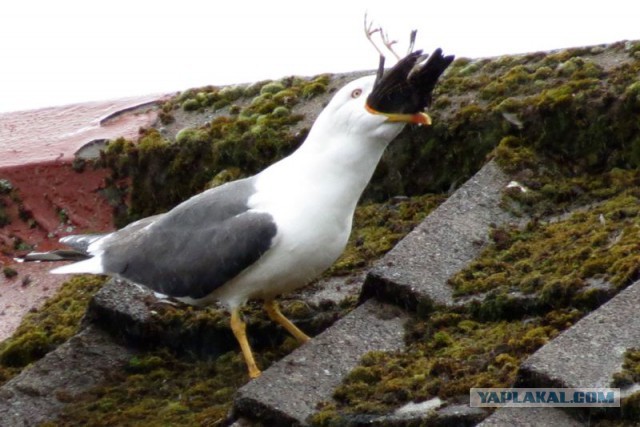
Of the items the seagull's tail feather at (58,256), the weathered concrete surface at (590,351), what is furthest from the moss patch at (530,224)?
the seagull's tail feather at (58,256)

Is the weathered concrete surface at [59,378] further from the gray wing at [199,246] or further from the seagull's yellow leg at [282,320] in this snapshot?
the seagull's yellow leg at [282,320]

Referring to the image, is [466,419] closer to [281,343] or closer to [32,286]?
[281,343]

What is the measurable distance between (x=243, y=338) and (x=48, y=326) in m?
1.19

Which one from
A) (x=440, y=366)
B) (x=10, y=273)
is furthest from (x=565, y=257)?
(x=10, y=273)

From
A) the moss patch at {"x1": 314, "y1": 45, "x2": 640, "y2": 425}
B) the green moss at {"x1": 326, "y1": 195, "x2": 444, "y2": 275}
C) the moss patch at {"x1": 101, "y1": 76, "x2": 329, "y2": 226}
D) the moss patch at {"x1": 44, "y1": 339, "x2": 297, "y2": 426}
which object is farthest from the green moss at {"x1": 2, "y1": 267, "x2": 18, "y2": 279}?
the moss patch at {"x1": 314, "y1": 45, "x2": 640, "y2": 425}

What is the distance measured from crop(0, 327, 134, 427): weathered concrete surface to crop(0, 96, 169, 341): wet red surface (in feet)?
3.10

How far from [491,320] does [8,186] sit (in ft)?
12.1

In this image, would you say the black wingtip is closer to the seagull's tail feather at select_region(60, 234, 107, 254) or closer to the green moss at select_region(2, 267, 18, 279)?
the seagull's tail feather at select_region(60, 234, 107, 254)

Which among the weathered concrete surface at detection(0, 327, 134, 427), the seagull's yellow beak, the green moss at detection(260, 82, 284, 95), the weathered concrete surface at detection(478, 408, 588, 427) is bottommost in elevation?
the weathered concrete surface at detection(0, 327, 134, 427)

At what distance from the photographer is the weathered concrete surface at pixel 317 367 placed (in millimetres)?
5727

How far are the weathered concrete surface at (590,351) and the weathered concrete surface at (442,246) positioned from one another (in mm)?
1046

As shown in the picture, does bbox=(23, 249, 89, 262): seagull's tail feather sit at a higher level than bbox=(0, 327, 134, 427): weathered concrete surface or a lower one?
higher

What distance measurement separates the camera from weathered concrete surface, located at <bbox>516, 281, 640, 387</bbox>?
5.04 metres

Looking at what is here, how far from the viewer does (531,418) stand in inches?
195
